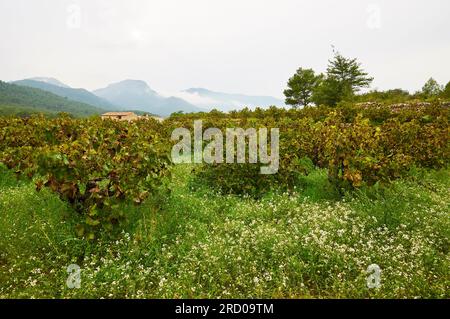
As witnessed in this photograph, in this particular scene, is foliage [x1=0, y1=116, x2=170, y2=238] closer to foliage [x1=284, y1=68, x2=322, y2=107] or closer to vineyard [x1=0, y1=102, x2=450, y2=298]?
vineyard [x1=0, y1=102, x2=450, y2=298]

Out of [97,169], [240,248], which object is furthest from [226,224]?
[97,169]

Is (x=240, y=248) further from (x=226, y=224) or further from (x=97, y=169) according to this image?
(x=97, y=169)

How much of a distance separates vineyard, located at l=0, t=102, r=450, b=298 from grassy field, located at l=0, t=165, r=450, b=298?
0.02m

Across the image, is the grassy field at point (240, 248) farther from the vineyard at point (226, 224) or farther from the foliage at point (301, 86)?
the foliage at point (301, 86)

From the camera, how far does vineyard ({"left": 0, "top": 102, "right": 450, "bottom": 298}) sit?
5.34m

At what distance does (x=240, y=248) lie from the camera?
6.02 m

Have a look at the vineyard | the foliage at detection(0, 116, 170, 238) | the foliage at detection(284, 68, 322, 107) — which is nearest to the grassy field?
the vineyard

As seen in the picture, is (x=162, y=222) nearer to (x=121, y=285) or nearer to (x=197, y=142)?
(x=121, y=285)

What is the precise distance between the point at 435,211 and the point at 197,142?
11086 mm

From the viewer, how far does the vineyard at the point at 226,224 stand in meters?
5.34

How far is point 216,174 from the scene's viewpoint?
916cm

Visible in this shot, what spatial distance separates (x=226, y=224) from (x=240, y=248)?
93cm

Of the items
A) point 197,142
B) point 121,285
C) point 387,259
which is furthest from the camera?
point 197,142
